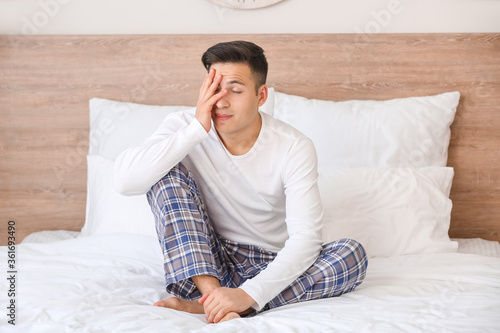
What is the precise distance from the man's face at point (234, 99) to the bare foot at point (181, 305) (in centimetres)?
47

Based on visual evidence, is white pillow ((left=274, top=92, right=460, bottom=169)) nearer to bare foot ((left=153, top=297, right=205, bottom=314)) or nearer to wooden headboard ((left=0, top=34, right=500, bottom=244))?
wooden headboard ((left=0, top=34, right=500, bottom=244))

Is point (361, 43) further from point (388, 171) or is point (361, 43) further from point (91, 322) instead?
point (91, 322)

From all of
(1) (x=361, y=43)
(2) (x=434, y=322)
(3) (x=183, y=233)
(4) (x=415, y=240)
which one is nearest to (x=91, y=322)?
(3) (x=183, y=233)

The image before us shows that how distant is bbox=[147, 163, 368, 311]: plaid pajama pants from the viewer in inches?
53.2

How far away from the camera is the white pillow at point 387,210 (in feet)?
5.98

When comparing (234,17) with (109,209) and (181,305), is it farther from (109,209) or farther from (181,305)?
(181,305)

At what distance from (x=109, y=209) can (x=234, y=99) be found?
680 mm

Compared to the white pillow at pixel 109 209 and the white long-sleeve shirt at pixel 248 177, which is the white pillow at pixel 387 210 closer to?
the white long-sleeve shirt at pixel 248 177

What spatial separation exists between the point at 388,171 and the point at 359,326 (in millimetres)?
878

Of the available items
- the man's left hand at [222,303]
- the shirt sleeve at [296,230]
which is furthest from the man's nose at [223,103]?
the man's left hand at [222,303]

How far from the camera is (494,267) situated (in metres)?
1.60

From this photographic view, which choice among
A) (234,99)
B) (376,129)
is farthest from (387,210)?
(234,99)

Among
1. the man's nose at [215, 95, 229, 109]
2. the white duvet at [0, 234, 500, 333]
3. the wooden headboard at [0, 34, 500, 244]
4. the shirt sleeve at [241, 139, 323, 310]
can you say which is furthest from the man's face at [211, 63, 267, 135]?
the wooden headboard at [0, 34, 500, 244]

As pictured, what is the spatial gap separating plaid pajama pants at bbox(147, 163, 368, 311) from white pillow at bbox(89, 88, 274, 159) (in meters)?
0.64
